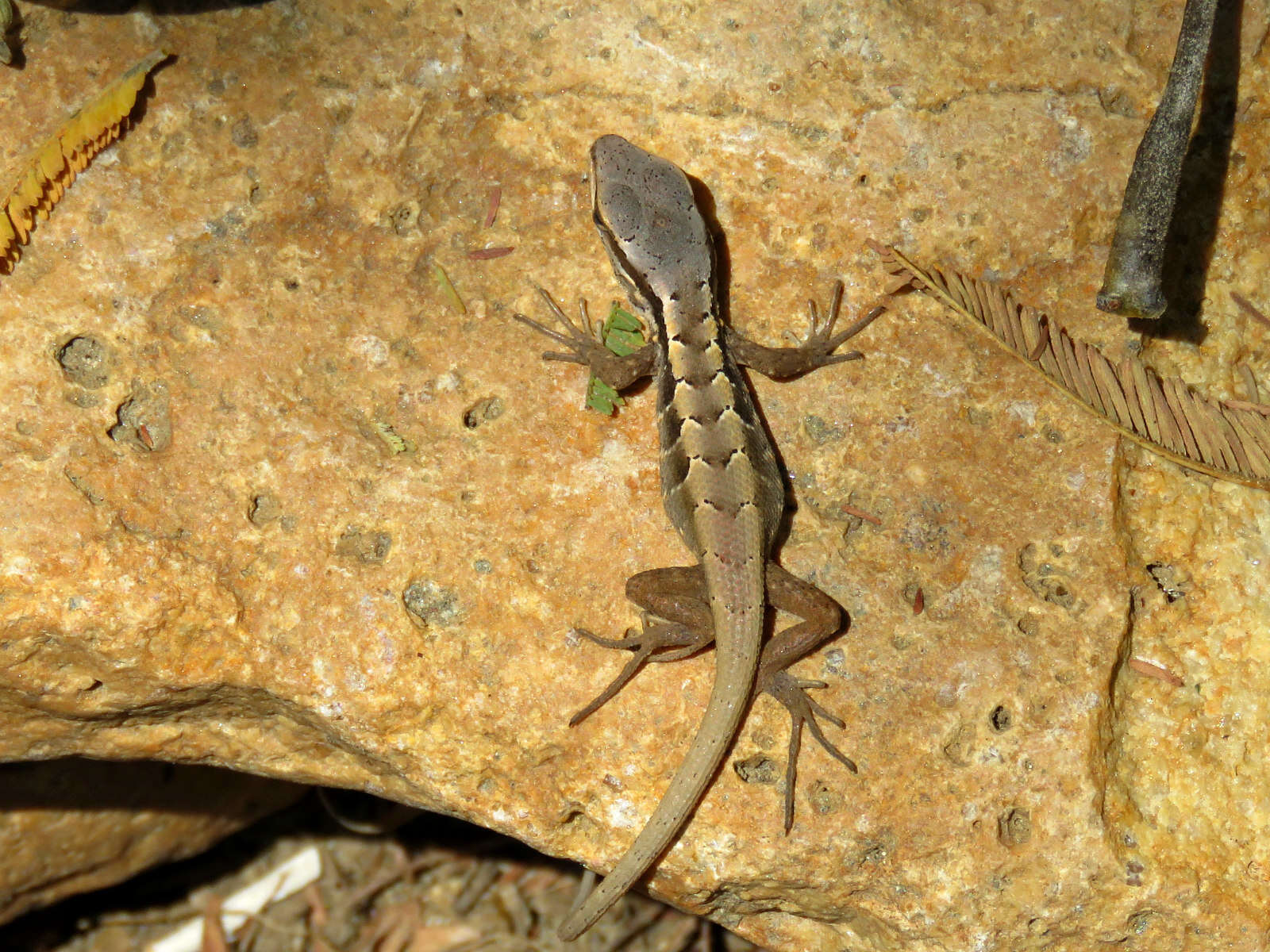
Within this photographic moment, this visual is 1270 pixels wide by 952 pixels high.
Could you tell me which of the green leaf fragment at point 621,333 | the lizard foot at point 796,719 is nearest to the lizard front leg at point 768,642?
the lizard foot at point 796,719

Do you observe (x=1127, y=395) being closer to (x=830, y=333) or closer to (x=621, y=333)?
(x=830, y=333)

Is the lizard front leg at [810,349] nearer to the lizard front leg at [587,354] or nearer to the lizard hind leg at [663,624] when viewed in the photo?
the lizard front leg at [587,354]

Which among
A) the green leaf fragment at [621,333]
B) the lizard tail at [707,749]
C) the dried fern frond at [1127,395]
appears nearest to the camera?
the lizard tail at [707,749]

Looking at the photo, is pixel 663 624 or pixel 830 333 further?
pixel 830 333

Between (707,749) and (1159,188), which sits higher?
(1159,188)

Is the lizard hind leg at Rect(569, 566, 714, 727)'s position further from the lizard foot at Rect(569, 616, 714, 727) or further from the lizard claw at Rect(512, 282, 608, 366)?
the lizard claw at Rect(512, 282, 608, 366)

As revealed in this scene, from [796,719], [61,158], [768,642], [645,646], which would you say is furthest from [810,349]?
[61,158]
